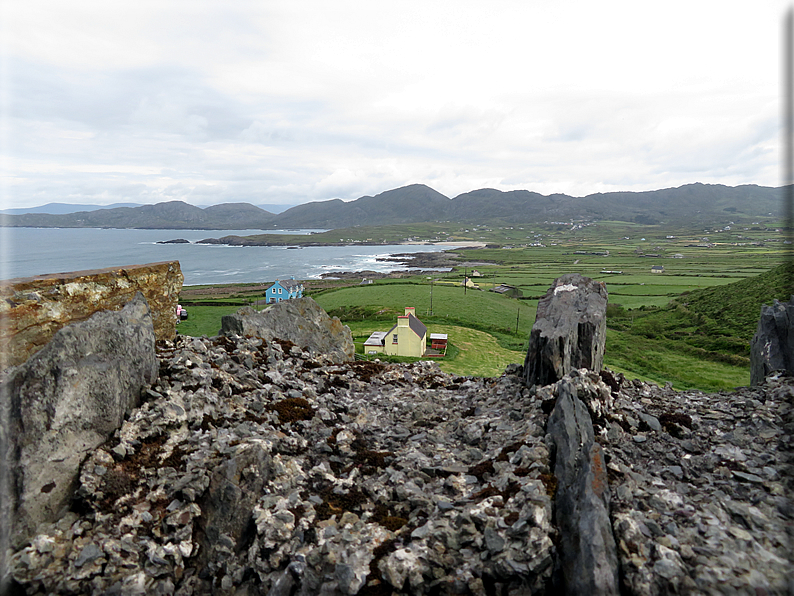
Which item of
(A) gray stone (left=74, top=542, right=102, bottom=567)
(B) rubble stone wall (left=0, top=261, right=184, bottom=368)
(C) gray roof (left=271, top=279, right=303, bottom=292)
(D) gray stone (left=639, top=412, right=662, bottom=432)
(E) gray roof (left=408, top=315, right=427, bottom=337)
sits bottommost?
(E) gray roof (left=408, top=315, right=427, bottom=337)

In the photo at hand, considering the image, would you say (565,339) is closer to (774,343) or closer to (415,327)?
(774,343)

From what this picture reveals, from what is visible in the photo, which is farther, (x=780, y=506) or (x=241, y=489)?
(x=241, y=489)

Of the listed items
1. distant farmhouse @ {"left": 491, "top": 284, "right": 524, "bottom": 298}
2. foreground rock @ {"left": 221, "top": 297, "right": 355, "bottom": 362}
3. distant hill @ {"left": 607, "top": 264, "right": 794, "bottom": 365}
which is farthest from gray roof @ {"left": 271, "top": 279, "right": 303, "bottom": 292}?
distant hill @ {"left": 607, "top": 264, "right": 794, "bottom": 365}

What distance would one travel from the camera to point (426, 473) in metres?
9.49

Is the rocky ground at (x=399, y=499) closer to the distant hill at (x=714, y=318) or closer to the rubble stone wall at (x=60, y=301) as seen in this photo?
the rubble stone wall at (x=60, y=301)

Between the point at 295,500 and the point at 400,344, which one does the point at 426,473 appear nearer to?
the point at 295,500

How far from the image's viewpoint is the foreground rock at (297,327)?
1969cm

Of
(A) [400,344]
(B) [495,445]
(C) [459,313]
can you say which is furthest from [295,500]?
(C) [459,313]

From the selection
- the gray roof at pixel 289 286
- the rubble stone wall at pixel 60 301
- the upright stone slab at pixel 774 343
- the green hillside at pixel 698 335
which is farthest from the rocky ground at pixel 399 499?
the gray roof at pixel 289 286

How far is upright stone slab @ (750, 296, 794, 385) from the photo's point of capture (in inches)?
512

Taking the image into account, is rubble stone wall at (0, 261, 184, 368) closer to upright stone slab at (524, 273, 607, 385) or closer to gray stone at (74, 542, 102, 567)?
gray stone at (74, 542, 102, 567)

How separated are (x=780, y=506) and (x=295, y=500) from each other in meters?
9.27

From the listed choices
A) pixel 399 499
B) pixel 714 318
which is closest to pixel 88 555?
pixel 399 499

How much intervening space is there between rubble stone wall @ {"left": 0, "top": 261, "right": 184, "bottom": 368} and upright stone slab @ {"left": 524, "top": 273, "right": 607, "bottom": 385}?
1362 centimetres
